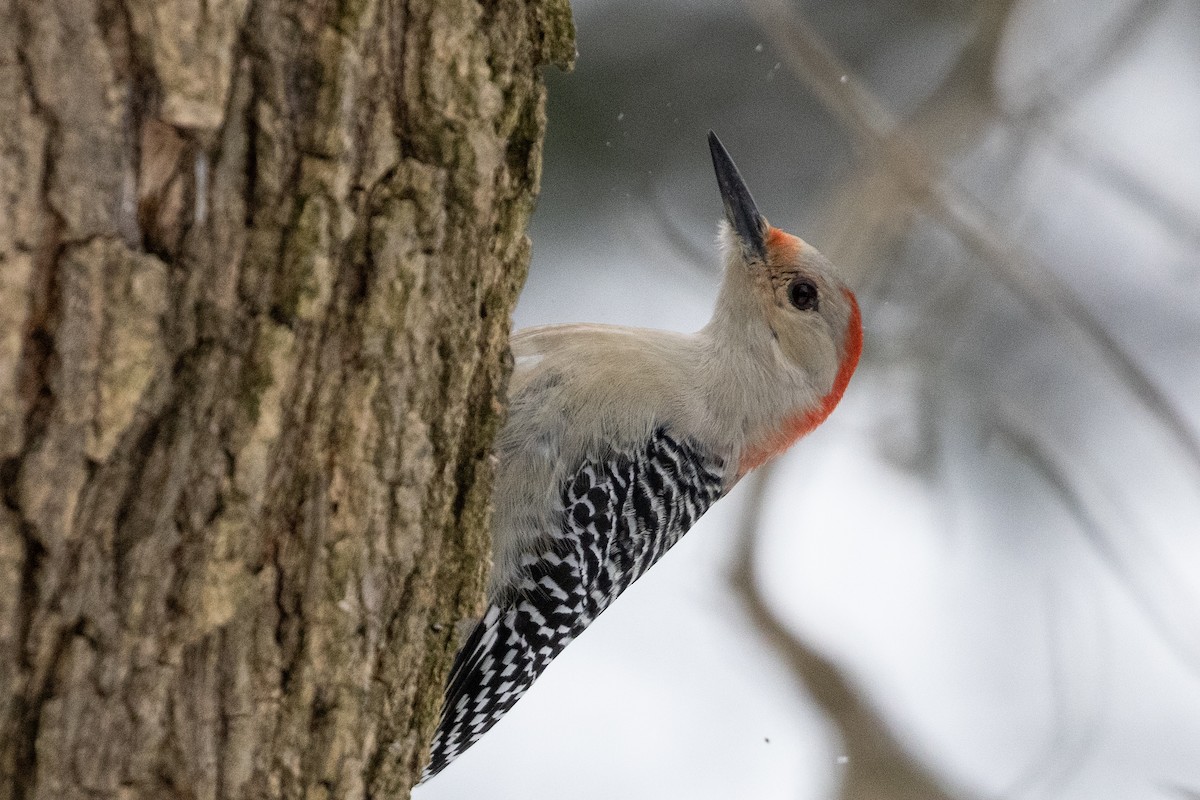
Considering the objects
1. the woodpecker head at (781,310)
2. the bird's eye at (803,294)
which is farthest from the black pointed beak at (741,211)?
the bird's eye at (803,294)

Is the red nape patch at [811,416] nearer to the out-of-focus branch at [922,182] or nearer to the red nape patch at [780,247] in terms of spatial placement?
the red nape patch at [780,247]

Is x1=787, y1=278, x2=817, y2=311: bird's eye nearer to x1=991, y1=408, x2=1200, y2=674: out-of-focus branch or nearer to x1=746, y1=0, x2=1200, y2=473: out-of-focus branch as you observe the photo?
x1=746, y1=0, x2=1200, y2=473: out-of-focus branch

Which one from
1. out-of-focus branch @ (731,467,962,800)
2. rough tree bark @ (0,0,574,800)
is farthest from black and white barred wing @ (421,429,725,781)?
out-of-focus branch @ (731,467,962,800)

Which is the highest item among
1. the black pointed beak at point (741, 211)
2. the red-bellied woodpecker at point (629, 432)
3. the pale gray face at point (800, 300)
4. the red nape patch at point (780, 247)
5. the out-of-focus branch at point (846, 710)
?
the black pointed beak at point (741, 211)

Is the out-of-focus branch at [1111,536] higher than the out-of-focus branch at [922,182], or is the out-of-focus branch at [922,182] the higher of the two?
the out-of-focus branch at [922,182]

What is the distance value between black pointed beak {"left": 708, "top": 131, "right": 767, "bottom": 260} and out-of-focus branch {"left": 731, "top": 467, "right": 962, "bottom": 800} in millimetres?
2502

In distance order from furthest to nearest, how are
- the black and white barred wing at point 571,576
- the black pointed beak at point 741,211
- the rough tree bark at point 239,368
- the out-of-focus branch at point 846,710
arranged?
1. the out-of-focus branch at point 846,710
2. the black pointed beak at point 741,211
3. the black and white barred wing at point 571,576
4. the rough tree bark at point 239,368

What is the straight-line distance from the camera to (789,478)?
6422 mm

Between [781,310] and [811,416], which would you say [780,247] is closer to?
[781,310]

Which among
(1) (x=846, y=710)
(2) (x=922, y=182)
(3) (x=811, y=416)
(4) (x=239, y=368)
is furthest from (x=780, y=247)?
(1) (x=846, y=710)

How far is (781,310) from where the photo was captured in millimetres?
4113

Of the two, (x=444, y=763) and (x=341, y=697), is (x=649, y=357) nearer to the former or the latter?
(x=444, y=763)

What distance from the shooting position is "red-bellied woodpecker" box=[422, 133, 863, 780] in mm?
3424

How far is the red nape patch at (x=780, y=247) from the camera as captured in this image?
161 inches
